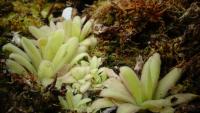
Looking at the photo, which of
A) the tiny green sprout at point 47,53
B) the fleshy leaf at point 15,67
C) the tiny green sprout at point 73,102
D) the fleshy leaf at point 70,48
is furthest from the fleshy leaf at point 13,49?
the tiny green sprout at point 73,102

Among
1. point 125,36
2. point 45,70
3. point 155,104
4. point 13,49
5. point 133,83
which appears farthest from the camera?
point 125,36

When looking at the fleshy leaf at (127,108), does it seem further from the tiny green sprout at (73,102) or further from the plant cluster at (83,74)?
the tiny green sprout at (73,102)

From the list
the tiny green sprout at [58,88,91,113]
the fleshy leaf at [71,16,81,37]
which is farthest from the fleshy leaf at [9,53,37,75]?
the fleshy leaf at [71,16,81,37]

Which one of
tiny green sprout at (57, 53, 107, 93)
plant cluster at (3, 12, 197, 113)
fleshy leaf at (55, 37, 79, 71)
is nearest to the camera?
plant cluster at (3, 12, 197, 113)

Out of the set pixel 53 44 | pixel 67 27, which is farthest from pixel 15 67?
pixel 67 27

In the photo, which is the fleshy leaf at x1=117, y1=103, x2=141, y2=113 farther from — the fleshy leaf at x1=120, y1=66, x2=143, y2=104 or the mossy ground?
the mossy ground

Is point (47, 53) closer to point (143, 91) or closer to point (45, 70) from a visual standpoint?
point (45, 70)

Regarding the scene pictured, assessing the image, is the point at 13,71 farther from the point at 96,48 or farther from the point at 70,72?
the point at 96,48
